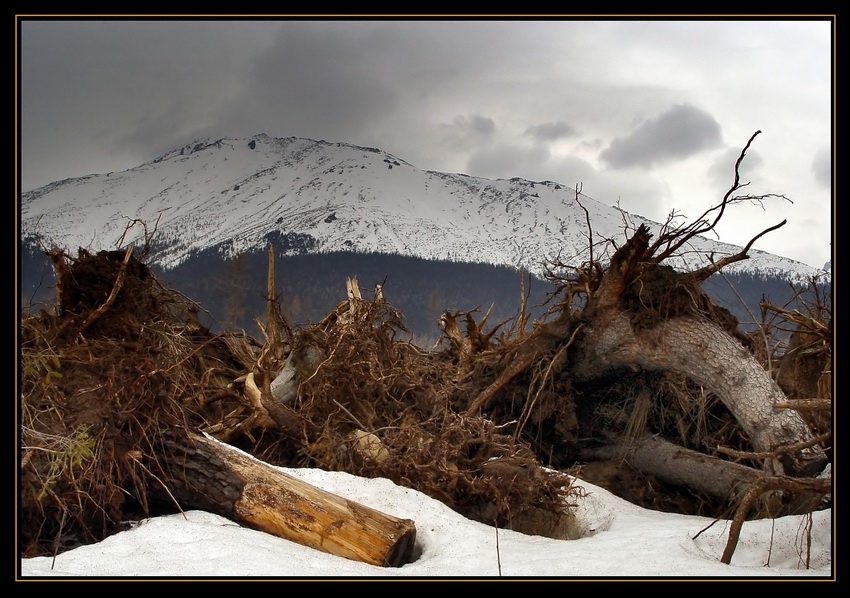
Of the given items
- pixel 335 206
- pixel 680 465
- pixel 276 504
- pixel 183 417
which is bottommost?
pixel 680 465

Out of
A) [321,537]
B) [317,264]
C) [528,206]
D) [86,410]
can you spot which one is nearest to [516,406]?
[321,537]

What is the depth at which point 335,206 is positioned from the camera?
10306cm

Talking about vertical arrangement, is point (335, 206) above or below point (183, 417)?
above

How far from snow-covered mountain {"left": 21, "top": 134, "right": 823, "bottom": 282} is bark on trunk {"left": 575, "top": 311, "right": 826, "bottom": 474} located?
41.0 ft

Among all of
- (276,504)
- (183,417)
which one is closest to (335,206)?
(183,417)

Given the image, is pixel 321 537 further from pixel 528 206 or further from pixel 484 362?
pixel 528 206

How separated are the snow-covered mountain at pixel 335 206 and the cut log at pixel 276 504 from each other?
1200cm

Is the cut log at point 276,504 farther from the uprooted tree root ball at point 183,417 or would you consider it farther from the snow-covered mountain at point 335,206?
the snow-covered mountain at point 335,206

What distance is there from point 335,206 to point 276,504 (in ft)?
330

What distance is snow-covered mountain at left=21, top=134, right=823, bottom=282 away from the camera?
62031 mm

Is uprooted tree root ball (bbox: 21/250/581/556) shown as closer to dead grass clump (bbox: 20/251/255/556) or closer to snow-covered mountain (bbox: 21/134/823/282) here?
dead grass clump (bbox: 20/251/255/556)

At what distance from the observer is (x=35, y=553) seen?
12.7 ft

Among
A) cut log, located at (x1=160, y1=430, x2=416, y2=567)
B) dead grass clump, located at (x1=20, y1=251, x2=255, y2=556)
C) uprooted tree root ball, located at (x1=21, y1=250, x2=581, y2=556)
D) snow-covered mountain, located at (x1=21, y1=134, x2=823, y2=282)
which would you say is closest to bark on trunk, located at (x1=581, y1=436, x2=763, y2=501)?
uprooted tree root ball, located at (x1=21, y1=250, x2=581, y2=556)

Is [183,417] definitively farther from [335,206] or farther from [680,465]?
[335,206]
